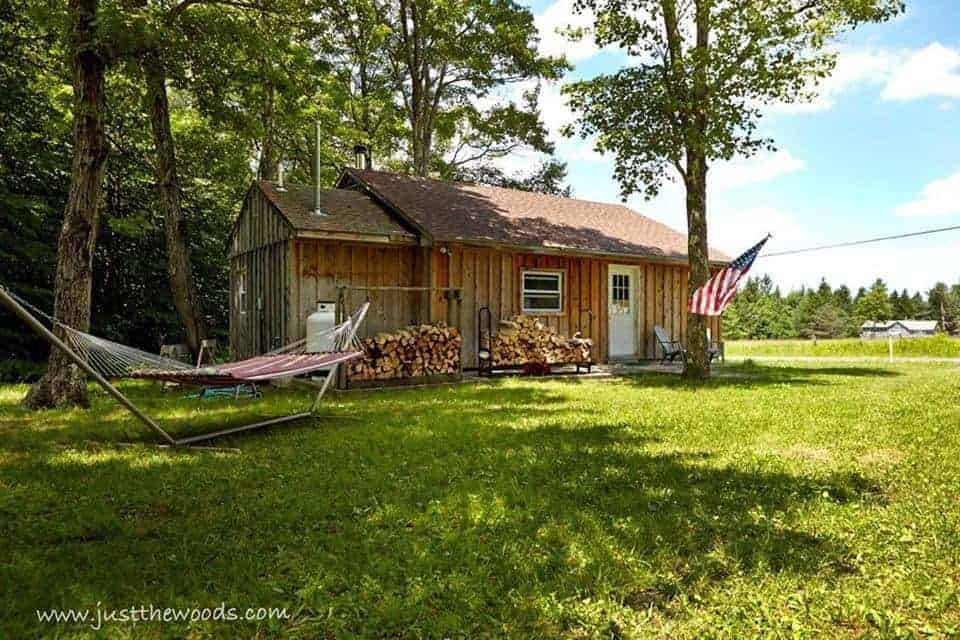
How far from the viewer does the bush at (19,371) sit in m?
10.6

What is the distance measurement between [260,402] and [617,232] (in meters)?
9.55

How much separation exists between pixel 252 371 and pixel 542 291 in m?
7.64

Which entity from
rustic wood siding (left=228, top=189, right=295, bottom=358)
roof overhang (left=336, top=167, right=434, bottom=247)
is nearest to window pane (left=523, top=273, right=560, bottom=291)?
roof overhang (left=336, top=167, right=434, bottom=247)

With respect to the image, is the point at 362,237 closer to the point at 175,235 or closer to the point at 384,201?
the point at 384,201

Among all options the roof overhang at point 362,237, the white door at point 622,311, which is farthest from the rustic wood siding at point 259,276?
the white door at point 622,311

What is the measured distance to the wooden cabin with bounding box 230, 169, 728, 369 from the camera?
1023cm

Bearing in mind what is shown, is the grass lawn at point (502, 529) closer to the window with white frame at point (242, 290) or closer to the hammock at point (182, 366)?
the hammock at point (182, 366)

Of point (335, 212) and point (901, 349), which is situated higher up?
point (335, 212)

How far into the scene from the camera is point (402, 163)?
878 inches

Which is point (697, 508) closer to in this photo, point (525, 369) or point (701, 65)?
point (525, 369)

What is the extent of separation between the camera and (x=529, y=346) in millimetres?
11094

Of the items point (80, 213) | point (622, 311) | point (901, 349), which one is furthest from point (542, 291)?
point (901, 349)

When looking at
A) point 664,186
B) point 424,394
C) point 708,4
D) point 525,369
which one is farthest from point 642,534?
point 708,4

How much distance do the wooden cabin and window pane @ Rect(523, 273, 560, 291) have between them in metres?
0.02
